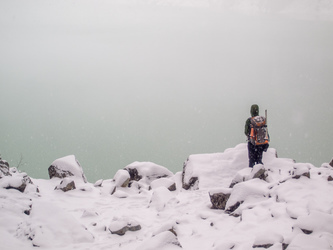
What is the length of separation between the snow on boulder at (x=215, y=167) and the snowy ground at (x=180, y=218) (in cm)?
65

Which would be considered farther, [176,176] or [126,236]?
[176,176]

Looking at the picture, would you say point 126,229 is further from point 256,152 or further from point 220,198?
point 256,152

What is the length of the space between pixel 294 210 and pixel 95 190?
724cm

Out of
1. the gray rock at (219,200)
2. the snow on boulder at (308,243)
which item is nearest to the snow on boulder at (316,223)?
the snow on boulder at (308,243)

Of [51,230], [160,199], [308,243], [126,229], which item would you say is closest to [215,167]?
[160,199]

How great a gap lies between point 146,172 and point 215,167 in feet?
10.4

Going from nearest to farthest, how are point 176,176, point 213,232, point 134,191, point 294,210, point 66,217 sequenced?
point 294,210 → point 213,232 → point 66,217 → point 134,191 → point 176,176

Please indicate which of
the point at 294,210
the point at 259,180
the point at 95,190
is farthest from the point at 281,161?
Answer: the point at 95,190

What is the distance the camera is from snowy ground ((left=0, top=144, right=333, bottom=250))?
3.96m

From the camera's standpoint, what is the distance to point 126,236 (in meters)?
5.26

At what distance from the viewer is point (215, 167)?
9.98 metres

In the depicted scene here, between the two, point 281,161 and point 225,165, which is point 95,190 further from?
point 281,161

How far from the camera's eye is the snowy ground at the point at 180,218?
3955 mm

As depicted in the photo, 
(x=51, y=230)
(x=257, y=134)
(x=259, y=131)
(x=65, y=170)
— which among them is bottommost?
(x=65, y=170)
